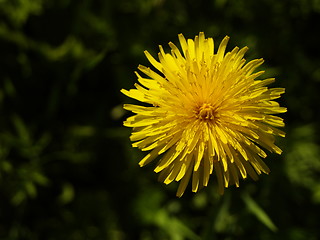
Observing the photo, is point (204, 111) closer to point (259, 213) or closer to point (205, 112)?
point (205, 112)

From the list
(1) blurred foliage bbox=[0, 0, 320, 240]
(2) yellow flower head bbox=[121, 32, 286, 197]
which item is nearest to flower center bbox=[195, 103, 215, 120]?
(2) yellow flower head bbox=[121, 32, 286, 197]

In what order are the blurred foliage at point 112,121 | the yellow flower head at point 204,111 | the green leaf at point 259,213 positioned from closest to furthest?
the yellow flower head at point 204,111 → the green leaf at point 259,213 → the blurred foliage at point 112,121

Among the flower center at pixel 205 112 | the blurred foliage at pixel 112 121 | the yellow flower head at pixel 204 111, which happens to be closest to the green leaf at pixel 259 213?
the blurred foliage at pixel 112 121

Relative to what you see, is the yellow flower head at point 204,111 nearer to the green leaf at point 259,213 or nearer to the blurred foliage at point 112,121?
the green leaf at point 259,213

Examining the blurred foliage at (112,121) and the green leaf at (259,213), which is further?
the blurred foliage at (112,121)

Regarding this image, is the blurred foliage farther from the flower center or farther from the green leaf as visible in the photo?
the flower center

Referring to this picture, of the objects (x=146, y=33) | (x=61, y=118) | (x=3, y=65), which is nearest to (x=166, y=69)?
(x=146, y=33)
